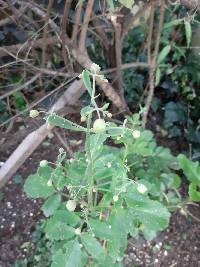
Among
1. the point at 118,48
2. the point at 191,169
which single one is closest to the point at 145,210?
the point at 191,169

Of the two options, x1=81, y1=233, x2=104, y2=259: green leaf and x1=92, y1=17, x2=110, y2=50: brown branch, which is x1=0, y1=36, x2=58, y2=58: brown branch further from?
x1=81, y1=233, x2=104, y2=259: green leaf

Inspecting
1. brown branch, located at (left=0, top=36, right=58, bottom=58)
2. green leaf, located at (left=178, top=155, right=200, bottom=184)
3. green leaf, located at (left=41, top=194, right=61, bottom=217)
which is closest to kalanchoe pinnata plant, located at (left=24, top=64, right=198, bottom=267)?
green leaf, located at (left=41, top=194, right=61, bottom=217)

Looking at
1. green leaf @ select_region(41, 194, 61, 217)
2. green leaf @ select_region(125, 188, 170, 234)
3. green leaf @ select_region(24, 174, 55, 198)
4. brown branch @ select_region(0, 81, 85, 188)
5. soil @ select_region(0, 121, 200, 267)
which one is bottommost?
soil @ select_region(0, 121, 200, 267)

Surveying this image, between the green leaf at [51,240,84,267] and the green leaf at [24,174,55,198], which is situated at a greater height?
the green leaf at [24,174,55,198]

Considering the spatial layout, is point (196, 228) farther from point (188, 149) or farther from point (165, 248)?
point (188, 149)

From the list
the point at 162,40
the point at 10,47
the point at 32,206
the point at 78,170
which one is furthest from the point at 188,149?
the point at 78,170

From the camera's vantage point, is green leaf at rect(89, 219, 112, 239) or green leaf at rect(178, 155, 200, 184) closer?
green leaf at rect(89, 219, 112, 239)

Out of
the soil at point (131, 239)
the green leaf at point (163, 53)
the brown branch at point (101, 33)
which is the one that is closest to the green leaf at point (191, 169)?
the soil at point (131, 239)
